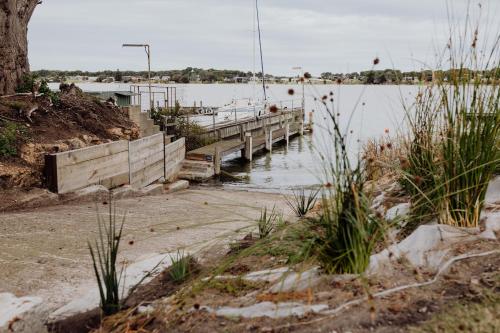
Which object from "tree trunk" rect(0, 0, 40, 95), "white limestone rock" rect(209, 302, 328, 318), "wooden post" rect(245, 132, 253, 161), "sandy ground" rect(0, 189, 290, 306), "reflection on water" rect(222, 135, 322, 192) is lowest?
"reflection on water" rect(222, 135, 322, 192)

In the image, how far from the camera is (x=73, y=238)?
20.4ft

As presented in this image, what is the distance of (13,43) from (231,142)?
1486cm

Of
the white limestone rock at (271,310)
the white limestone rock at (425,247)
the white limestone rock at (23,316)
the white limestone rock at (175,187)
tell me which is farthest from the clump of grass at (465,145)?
the white limestone rock at (175,187)

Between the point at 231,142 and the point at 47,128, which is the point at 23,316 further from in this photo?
the point at 231,142

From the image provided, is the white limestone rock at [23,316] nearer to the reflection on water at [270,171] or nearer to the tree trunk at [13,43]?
the tree trunk at [13,43]

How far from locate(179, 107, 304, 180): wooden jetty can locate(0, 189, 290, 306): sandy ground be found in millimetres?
3969

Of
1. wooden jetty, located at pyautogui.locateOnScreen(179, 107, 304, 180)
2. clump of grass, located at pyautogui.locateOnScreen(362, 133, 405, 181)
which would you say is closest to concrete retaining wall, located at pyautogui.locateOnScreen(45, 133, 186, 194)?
wooden jetty, located at pyautogui.locateOnScreen(179, 107, 304, 180)

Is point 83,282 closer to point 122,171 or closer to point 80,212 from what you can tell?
point 80,212

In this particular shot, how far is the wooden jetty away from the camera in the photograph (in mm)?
20594

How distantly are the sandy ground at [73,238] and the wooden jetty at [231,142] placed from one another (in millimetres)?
3969

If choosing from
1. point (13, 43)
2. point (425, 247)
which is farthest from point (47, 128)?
point (425, 247)

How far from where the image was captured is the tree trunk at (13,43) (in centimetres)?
1152

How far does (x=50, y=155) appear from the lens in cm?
932

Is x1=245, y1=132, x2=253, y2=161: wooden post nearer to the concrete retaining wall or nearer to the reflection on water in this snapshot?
the reflection on water
